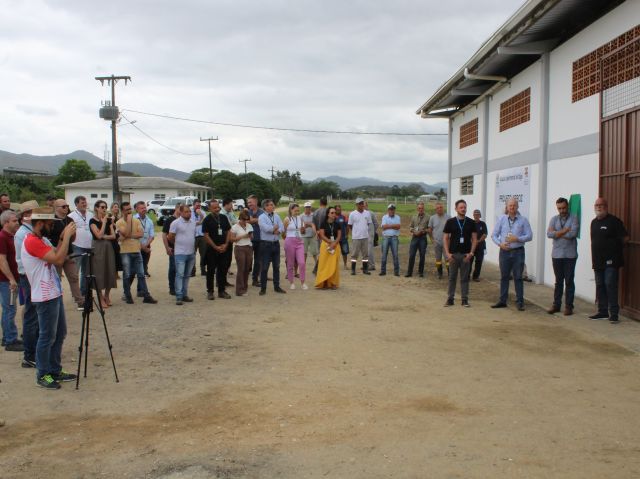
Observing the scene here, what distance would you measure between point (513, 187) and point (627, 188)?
209 inches

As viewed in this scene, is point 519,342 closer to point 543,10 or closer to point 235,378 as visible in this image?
point 235,378

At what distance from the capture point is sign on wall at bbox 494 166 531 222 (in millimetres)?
13164

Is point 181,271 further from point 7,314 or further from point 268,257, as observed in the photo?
→ point 7,314

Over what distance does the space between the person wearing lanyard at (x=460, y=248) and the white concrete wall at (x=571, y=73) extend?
8.99 ft

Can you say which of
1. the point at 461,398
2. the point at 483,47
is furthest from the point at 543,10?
the point at 461,398

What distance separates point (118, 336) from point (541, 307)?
6.78 metres

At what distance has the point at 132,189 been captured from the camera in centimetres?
7694

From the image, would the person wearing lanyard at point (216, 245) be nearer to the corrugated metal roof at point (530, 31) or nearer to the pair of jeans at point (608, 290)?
the pair of jeans at point (608, 290)

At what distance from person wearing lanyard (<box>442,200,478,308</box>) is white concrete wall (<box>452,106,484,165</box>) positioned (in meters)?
7.44

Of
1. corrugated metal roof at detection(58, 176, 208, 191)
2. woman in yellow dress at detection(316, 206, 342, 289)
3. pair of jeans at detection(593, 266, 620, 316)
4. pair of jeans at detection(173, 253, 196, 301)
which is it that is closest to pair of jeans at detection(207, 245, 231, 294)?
pair of jeans at detection(173, 253, 196, 301)

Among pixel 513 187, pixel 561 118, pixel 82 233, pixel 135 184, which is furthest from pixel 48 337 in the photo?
pixel 135 184

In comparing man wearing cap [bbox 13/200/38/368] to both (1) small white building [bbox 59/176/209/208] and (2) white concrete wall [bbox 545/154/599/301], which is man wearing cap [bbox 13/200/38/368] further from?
(1) small white building [bbox 59/176/209/208]

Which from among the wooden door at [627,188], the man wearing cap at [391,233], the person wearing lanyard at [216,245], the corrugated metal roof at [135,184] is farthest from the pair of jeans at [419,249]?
the corrugated metal roof at [135,184]

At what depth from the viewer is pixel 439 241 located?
1373cm
